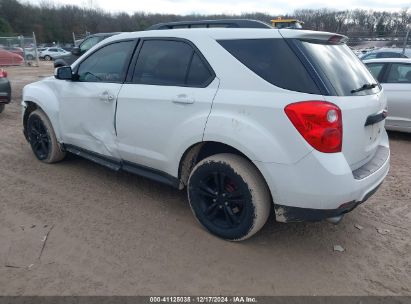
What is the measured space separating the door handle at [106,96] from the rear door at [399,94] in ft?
16.5

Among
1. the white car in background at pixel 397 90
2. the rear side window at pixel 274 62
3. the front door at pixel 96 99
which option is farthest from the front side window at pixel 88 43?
the rear side window at pixel 274 62

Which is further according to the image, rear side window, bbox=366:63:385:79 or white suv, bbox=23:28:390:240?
rear side window, bbox=366:63:385:79

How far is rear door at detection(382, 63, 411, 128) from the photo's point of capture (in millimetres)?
6312

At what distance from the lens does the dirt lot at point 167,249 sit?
2615 millimetres

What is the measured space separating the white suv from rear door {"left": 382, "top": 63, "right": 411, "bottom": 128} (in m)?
3.45

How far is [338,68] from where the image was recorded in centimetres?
287

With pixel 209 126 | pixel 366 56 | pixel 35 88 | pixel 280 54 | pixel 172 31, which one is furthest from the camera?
pixel 366 56

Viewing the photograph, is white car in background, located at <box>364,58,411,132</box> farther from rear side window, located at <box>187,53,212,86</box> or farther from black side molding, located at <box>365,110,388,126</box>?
rear side window, located at <box>187,53,212,86</box>

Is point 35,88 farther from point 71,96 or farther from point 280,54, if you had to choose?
point 280,54

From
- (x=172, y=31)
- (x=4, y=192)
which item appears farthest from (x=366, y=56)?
(x=4, y=192)

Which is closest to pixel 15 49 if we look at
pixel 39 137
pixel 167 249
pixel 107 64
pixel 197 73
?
pixel 39 137

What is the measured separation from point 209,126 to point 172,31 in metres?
1.09

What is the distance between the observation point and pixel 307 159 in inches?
99.9

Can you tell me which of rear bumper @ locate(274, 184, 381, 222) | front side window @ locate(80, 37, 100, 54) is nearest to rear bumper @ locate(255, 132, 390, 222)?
rear bumper @ locate(274, 184, 381, 222)
